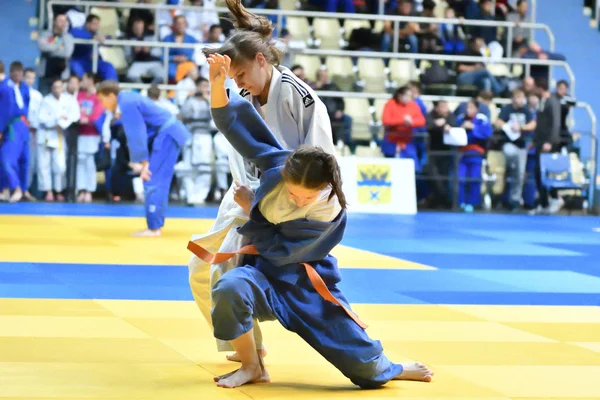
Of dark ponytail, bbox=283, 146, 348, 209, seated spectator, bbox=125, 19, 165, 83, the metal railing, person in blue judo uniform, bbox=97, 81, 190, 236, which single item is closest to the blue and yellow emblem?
the metal railing

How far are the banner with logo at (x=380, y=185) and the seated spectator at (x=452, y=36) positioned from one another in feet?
13.3

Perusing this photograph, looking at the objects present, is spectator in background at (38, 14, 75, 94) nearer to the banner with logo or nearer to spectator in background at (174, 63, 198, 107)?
spectator in background at (174, 63, 198, 107)

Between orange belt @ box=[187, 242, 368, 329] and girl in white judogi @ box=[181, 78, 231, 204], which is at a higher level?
orange belt @ box=[187, 242, 368, 329]

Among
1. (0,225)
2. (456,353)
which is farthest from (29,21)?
(456,353)

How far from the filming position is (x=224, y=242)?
5973 mm

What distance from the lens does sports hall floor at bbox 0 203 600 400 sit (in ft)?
18.6

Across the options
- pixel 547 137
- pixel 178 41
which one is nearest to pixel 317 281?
pixel 178 41

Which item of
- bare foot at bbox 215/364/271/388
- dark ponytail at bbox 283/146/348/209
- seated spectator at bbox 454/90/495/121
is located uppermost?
dark ponytail at bbox 283/146/348/209

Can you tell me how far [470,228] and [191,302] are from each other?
9.28 metres

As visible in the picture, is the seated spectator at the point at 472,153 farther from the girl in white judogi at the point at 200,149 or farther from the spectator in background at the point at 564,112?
the girl in white judogi at the point at 200,149

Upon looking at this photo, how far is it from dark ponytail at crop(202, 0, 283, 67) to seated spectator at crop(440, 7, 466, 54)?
1751 centimetres

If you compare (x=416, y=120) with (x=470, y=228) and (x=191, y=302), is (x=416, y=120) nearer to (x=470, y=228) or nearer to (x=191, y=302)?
(x=470, y=228)

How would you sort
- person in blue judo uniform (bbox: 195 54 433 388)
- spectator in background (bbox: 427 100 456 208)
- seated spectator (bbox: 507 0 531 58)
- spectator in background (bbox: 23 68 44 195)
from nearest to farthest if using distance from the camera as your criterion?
1. person in blue judo uniform (bbox: 195 54 433 388)
2. spectator in background (bbox: 23 68 44 195)
3. spectator in background (bbox: 427 100 456 208)
4. seated spectator (bbox: 507 0 531 58)

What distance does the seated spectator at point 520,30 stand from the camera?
2397cm
